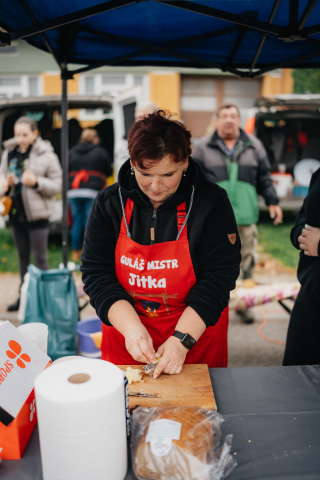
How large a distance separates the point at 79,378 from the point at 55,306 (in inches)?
94.2

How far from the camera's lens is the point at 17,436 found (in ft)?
3.55

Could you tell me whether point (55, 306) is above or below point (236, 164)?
below

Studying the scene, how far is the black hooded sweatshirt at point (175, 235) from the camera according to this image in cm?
166

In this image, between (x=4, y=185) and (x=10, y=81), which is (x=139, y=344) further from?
(x=10, y=81)

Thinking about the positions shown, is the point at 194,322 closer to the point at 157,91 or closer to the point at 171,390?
the point at 171,390

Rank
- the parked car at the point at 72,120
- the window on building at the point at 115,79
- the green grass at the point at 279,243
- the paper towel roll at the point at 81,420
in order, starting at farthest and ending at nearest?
the window on building at the point at 115,79
the green grass at the point at 279,243
the parked car at the point at 72,120
the paper towel roll at the point at 81,420

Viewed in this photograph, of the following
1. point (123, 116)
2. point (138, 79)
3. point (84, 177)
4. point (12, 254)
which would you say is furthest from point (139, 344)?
point (138, 79)

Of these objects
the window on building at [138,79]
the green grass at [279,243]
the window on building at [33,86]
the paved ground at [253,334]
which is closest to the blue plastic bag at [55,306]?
the paved ground at [253,334]

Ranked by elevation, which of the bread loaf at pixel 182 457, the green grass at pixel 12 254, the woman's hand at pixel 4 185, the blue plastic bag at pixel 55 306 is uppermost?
the woman's hand at pixel 4 185

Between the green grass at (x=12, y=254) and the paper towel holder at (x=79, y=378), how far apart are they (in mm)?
5277

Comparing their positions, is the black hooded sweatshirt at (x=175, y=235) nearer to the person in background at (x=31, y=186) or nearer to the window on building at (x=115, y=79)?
the person in background at (x=31, y=186)

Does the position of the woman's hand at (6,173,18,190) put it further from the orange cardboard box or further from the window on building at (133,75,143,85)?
the window on building at (133,75,143,85)

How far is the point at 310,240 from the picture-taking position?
1882 mm

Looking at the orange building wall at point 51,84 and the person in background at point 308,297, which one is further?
the orange building wall at point 51,84
